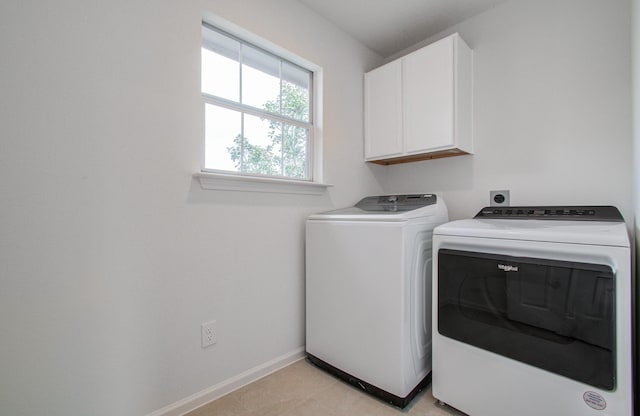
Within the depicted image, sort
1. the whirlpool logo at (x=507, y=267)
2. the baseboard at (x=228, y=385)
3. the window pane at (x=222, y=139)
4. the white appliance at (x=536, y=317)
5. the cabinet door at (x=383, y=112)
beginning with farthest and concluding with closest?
1. the cabinet door at (x=383, y=112)
2. the window pane at (x=222, y=139)
3. the baseboard at (x=228, y=385)
4. the whirlpool logo at (x=507, y=267)
5. the white appliance at (x=536, y=317)

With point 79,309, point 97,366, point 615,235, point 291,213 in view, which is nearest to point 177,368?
point 97,366

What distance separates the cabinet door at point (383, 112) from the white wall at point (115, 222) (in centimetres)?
98

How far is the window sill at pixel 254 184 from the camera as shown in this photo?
1.49 meters

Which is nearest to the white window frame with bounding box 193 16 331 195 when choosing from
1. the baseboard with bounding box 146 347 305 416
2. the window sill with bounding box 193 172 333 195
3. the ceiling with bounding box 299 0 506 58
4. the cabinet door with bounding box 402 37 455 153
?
the window sill with bounding box 193 172 333 195

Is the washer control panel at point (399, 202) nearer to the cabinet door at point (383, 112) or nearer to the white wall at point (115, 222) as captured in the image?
the cabinet door at point (383, 112)

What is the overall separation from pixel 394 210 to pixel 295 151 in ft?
2.70

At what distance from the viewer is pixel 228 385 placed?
157 cm

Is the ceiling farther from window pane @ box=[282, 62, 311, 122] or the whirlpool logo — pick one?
the whirlpool logo

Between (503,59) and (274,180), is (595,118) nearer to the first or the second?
(503,59)

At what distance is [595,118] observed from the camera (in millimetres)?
1653

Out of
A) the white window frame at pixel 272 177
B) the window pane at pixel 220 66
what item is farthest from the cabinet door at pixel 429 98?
the window pane at pixel 220 66

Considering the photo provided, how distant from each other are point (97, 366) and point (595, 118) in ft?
9.37

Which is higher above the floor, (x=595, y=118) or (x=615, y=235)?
(x=595, y=118)

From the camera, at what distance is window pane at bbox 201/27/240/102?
1599mm
